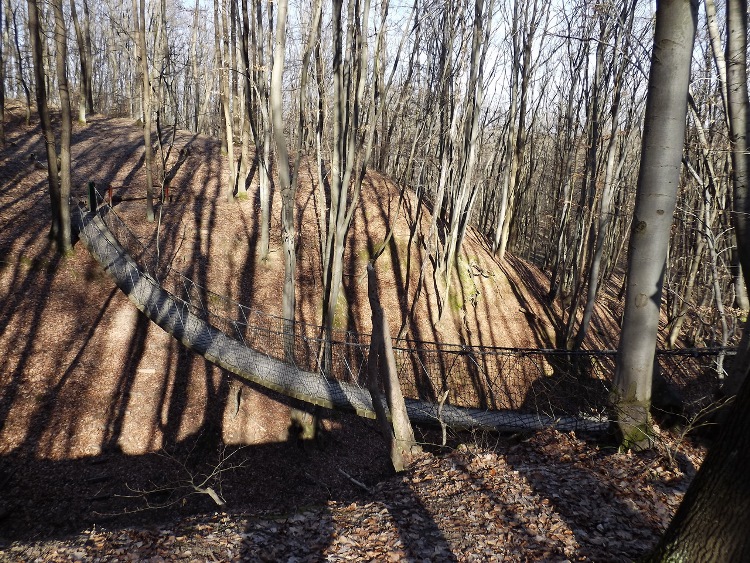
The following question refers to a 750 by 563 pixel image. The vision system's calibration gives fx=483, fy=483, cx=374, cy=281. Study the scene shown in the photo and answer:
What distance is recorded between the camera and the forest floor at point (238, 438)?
3670 mm

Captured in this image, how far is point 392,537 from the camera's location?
3689mm

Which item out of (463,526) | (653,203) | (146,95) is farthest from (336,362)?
(146,95)

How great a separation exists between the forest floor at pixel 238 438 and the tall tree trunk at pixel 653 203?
23.9 inches

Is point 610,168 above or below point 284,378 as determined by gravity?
above

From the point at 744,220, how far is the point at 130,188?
13.5 metres

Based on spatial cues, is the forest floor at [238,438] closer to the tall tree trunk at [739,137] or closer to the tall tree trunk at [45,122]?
the tall tree trunk at [45,122]

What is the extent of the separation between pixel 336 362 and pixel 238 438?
2.46 m

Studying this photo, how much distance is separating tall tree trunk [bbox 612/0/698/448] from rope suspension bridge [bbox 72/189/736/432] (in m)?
1.52

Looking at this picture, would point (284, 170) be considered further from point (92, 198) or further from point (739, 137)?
point (92, 198)

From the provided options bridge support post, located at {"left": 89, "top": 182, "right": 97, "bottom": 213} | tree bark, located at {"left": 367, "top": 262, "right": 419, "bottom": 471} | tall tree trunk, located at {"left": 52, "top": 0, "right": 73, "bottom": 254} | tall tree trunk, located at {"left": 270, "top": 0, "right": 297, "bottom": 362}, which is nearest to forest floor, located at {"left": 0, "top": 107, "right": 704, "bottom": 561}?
tree bark, located at {"left": 367, "top": 262, "right": 419, "bottom": 471}

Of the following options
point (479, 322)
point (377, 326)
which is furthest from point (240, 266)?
point (377, 326)

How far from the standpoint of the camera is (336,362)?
31.2ft

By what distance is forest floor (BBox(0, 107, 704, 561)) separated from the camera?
367 cm

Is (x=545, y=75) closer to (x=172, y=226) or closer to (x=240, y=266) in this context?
(x=240, y=266)
